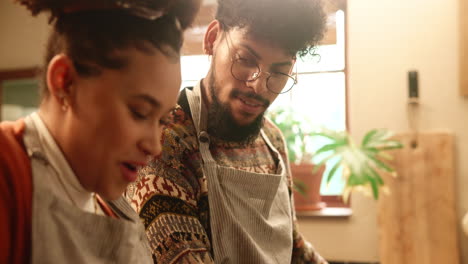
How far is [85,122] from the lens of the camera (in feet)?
1.92

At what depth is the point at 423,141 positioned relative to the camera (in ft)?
7.43

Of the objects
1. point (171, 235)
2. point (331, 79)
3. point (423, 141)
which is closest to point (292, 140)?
point (331, 79)

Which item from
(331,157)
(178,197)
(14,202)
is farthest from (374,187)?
(14,202)

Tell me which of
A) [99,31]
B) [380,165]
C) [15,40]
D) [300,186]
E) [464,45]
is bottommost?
[300,186]

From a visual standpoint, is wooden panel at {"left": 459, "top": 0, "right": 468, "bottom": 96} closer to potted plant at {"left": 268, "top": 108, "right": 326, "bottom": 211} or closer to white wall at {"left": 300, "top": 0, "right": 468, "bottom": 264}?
white wall at {"left": 300, "top": 0, "right": 468, "bottom": 264}

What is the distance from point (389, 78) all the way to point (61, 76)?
6.80 feet

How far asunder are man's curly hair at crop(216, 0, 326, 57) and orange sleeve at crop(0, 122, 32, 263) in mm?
580

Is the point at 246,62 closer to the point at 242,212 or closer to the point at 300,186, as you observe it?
the point at 242,212

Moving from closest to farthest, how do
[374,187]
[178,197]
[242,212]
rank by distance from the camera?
[178,197] → [242,212] → [374,187]

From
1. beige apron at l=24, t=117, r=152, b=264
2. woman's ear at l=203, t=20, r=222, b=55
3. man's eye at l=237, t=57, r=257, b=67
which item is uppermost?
woman's ear at l=203, t=20, r=222, b=55

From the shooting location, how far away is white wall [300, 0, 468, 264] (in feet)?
7.70

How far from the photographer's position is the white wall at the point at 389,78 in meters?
2.35

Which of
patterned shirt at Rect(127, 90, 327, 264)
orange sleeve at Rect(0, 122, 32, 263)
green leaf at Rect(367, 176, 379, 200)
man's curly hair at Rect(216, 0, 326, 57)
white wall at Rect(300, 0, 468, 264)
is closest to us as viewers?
orange sleeve at Rect(0, 122, 32, 263)

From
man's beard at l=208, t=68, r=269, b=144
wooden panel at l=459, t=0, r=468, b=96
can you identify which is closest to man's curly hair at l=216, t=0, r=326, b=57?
man's beard at l=208, t=68, r=269, b=144
